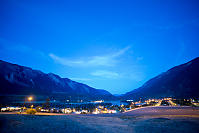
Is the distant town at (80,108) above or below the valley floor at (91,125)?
below

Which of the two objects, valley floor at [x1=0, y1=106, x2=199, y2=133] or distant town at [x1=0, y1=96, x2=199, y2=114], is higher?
valley floor at [x1=0, y1=106, x2=199, y2=133]

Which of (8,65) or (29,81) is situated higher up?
(8,65)

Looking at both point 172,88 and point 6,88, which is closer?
point 6,88

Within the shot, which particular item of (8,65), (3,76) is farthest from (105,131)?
(8,65)

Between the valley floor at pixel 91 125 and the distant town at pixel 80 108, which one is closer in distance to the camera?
the valley floor at pixel 91 125

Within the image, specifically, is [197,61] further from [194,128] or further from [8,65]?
[8,65]

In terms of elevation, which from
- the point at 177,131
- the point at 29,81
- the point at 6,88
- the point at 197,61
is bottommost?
the point at 177,131

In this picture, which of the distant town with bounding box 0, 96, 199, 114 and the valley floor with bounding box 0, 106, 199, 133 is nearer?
the valley floor with bounding box 0, 106, 199, 133

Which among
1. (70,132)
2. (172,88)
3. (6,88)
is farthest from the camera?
(172,88)

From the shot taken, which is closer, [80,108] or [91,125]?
[91,125]

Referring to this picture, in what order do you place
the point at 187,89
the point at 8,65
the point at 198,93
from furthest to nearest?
the point at 8,65 < the point at 187,89 < the point at 198,93

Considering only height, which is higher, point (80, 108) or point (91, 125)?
point (91, 125)
